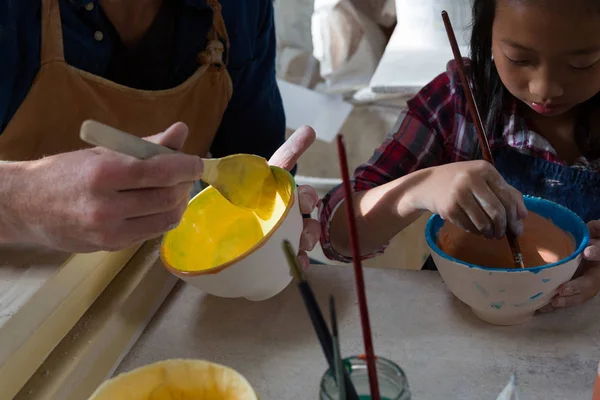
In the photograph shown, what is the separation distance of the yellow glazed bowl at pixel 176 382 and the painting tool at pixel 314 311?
0.48ft

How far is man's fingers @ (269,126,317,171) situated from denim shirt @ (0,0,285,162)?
1.04ft

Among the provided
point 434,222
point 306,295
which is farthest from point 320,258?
point 306,295

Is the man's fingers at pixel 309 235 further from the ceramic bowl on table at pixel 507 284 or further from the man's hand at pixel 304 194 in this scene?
the ceramic bowl on table at pixel 507 284

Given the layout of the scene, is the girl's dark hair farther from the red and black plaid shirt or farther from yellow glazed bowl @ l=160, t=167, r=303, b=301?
yellow glazed bowl @ l=160, t=167, r=303, b=301

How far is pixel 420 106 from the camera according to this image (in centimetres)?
112

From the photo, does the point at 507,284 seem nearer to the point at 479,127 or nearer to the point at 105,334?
the point at 479,127

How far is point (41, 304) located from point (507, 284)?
544 millimetres

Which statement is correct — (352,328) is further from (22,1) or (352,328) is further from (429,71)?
(429,71)

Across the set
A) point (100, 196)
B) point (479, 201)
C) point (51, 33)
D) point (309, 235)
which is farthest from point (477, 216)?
point (51, 33)

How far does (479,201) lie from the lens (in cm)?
78

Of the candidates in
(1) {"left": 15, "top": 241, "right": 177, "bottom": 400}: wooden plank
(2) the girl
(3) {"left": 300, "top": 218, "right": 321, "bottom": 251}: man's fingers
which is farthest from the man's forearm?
(2) the girl

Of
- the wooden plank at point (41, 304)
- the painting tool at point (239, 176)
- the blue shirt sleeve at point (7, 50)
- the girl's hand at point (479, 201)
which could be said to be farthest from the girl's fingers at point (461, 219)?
the blue shirt sleeve at point (7, 50)

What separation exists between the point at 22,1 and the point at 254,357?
643 mm

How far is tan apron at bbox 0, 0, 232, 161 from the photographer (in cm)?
99
